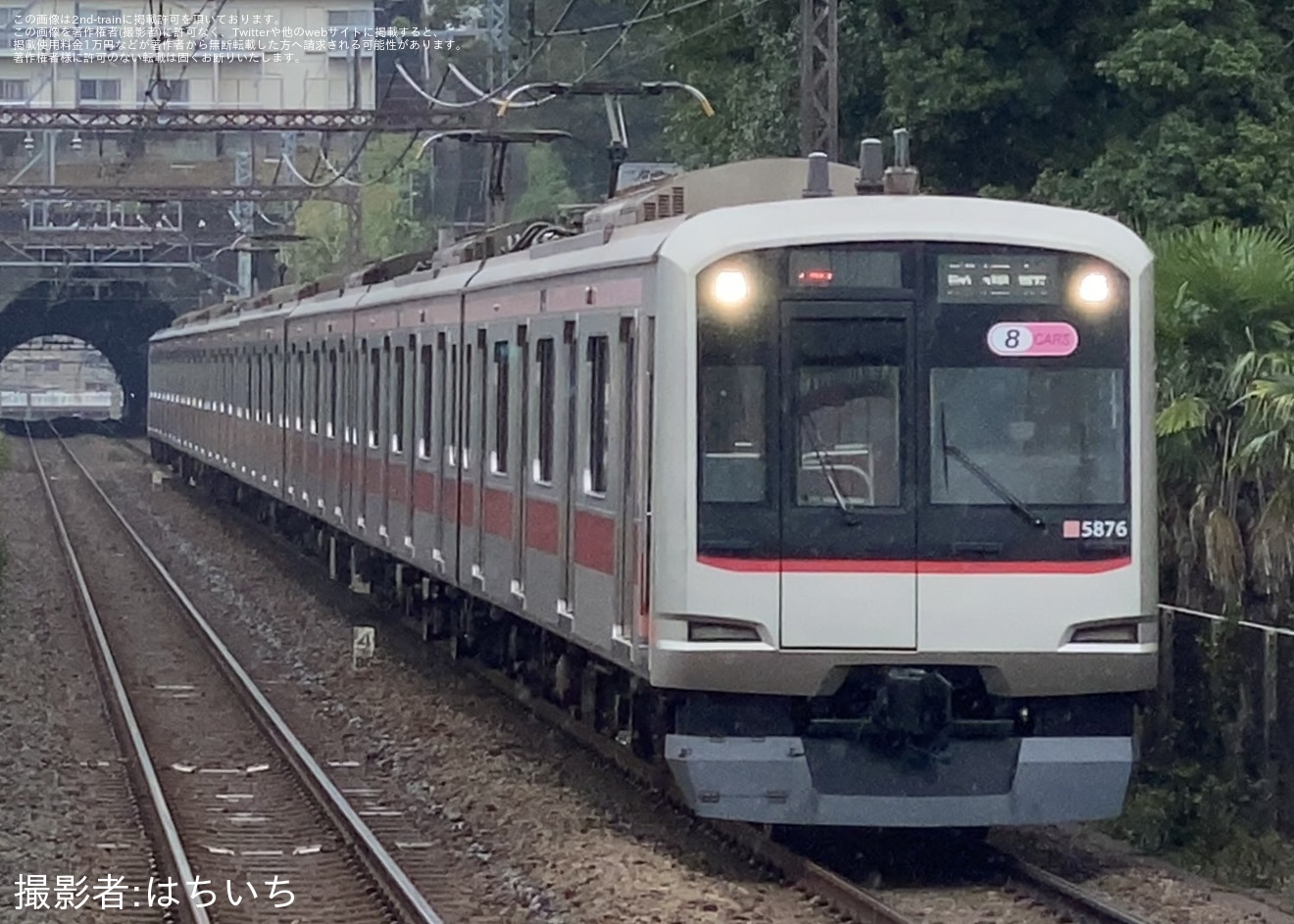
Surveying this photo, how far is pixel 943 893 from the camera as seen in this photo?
974 centimetres

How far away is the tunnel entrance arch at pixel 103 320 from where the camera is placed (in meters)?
67.4

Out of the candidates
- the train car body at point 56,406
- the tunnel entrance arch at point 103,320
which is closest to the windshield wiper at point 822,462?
the tunnel entrance arch at point 103,320

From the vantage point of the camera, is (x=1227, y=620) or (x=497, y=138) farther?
(x=497, y=138)

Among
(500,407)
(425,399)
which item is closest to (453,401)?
(425,399)

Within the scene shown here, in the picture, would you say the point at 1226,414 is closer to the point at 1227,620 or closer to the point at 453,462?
the point at 1227,620

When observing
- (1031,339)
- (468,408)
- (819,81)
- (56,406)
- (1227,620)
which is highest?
(819,81)

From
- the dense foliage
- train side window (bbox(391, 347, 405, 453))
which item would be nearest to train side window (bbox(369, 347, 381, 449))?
train side window (bbox(391, 347, 405, 453))

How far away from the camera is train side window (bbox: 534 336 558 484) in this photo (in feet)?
41.0

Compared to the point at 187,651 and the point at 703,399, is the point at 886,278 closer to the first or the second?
the point at 703,399

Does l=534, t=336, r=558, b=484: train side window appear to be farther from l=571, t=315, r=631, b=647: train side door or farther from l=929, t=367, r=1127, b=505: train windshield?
l=929, t=367, r=1127, b=505: train windshield

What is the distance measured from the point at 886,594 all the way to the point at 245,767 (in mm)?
4915

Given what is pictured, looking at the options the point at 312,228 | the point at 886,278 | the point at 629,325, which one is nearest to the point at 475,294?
the point at 629,325

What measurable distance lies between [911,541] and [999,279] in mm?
1084

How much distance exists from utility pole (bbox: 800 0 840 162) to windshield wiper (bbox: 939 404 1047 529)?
694 centimetres
